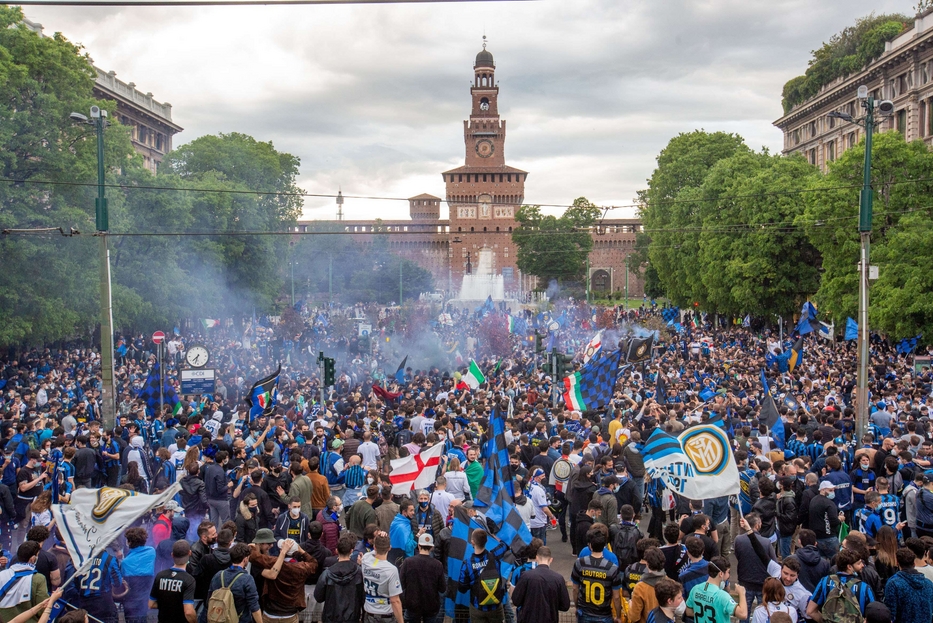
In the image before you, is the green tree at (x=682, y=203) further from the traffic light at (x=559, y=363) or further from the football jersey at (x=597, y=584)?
the football jersey at (x=597, y=584)

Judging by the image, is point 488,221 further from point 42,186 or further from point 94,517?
point 94,517

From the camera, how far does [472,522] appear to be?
8219mm

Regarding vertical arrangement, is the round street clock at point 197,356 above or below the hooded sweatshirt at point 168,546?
above

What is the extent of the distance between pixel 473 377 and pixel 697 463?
12111 millimetres

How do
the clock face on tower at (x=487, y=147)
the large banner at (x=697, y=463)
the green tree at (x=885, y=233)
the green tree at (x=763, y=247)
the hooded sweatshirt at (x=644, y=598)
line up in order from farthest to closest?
the clock face on tower at (x=487, y=147) < the green tree at (x=763, y=247) < the green tree at (x=885, y=233) < the large banner at (x=697, y=463) < the hooded sweatshirt at (x=644, y=598)

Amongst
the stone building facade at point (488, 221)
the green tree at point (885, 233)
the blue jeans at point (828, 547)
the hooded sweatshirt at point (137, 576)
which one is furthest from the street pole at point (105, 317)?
the stone building facade at point (488, 221)

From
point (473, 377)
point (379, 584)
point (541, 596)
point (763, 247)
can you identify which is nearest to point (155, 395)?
point (473, 377)

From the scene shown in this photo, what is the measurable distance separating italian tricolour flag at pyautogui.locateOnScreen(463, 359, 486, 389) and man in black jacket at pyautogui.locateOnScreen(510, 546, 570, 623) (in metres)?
14.0

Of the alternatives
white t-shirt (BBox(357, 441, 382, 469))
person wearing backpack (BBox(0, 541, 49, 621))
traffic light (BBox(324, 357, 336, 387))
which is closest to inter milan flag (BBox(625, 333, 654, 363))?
traffic light (BBox(324, 357, 336, 387))

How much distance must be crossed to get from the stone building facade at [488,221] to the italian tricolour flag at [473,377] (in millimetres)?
95052

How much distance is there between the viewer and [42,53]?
27484 mm

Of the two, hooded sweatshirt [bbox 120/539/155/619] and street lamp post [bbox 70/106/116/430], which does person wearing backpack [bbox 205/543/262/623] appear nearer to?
hooded sweatshirt [bbox 120/539/155/619]

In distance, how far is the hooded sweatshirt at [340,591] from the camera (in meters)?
7.55

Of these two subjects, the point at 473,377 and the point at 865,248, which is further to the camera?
the point at 473,377
